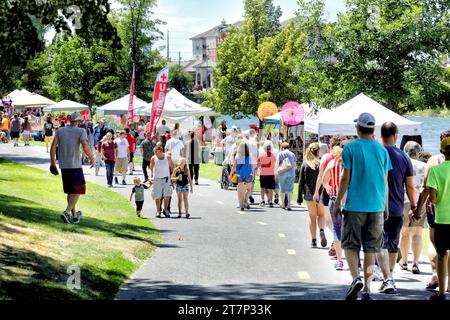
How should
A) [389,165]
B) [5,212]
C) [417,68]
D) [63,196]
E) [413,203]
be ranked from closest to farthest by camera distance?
[389,165] → [413,203] → [5,212] → [63,196] → [417,68]

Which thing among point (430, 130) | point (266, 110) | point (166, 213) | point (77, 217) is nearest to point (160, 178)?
point (166, 213)

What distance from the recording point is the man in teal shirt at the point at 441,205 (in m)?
8.88

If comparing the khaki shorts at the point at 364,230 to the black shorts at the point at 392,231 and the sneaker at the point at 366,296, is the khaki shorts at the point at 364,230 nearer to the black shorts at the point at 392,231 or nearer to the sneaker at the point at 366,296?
the sneaker at the point at 366,296

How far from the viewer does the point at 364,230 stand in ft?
28.5

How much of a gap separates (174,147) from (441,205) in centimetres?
1442

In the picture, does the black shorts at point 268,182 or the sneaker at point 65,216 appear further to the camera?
the black shorts at point 268,182

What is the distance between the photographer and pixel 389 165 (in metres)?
8.74

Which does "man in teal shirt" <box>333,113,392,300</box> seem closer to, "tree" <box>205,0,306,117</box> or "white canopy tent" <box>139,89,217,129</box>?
"white canopy tent" <box>139,89,217,129</box>

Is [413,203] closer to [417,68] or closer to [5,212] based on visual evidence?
[5,212]

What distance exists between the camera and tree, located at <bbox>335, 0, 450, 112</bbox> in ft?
107

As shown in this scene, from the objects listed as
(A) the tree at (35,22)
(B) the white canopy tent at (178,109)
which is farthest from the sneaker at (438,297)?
(B) the white canopy tent at (178,109)

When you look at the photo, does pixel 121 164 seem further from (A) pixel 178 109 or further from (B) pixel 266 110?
(A) pixel 178 109
